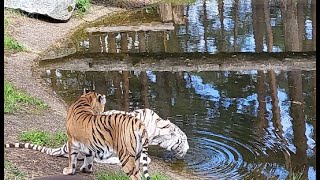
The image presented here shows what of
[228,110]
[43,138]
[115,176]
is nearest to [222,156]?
[228,110]

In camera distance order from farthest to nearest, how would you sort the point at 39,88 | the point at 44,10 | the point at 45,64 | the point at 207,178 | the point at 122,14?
1. the point at 122,14
2. the point at 44,10
3. the point at 45,64
4. the point at 39,88
5. the point at 207,178

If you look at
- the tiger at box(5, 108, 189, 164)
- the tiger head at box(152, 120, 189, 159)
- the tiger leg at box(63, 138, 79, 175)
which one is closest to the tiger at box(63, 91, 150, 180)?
the tiger leg at box(63, 138, 79, 175)

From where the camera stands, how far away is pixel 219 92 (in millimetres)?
10453

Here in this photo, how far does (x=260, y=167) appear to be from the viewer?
7531 millimetres

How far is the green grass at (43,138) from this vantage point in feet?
23.0

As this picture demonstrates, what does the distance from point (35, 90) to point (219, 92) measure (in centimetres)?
295

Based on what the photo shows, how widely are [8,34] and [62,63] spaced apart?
1.40 meters

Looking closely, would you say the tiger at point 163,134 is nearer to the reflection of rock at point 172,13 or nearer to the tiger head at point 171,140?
the tiger head at point 171,140

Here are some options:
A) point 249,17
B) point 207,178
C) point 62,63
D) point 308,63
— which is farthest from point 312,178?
point 249,17

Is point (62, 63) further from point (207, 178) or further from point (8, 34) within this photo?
point (207, 178)

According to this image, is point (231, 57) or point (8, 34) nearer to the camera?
point (231, 57)

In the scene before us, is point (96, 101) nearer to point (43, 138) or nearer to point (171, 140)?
point (43, 138)

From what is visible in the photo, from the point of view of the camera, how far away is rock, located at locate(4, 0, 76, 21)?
48.4ft

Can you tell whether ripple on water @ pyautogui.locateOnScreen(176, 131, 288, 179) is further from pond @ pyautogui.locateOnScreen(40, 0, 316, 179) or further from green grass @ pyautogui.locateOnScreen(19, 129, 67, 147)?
green grass @ pyautogui.locateOnScreen(19, 129, 67, 147)
